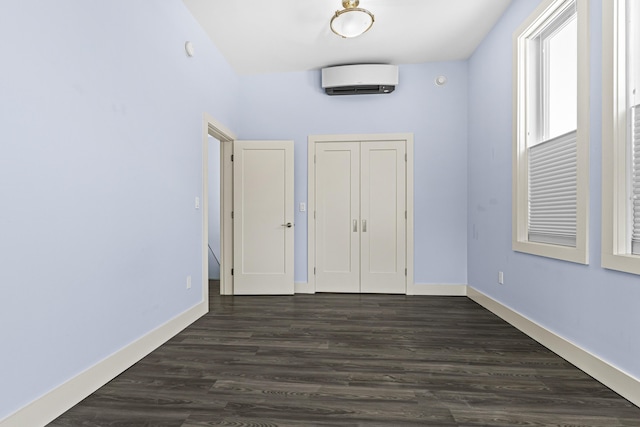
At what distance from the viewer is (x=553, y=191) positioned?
2602mm

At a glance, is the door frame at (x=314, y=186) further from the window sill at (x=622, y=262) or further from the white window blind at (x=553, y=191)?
the window sill at (x=622, y=262)

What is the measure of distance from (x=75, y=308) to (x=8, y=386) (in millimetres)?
425

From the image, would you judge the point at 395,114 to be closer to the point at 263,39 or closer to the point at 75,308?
the point at 263,39

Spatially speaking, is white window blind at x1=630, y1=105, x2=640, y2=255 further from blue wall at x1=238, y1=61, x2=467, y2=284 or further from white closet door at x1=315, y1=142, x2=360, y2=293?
white closet door at x1=315, y1=142, x2=360, y2=293

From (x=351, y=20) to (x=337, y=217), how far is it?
2.26 metres

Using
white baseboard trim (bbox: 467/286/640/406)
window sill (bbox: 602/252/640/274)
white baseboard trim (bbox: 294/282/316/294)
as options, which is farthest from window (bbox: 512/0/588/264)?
white baseboard trim (bbox: 294/282/316/294)

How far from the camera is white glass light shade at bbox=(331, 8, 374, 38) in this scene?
3.00 m

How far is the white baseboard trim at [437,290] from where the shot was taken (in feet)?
14.2

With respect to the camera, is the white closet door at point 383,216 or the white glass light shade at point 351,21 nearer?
the white glass light shade at point 351,21

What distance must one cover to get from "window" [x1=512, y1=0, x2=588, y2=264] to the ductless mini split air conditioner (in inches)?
57.5

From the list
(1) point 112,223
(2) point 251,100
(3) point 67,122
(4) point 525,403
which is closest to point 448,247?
(4) point 525,403

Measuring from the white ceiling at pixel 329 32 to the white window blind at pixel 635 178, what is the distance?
6.15 ft

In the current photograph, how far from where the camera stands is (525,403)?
1790 millimetres

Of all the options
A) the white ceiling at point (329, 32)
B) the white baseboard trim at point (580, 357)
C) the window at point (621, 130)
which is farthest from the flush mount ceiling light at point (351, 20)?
the white baseboard trim at point (580, 357)
